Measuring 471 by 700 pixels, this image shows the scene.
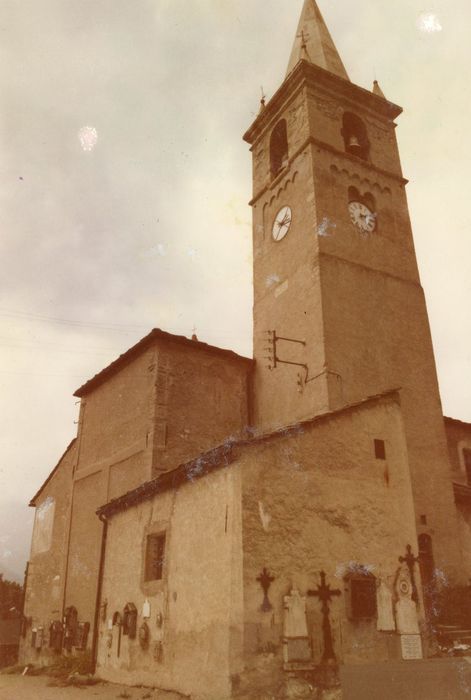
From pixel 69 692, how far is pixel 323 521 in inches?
278

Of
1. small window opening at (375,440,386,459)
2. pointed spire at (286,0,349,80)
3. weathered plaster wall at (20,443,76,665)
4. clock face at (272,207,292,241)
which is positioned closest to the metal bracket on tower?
clock face at (272,207,292,241)

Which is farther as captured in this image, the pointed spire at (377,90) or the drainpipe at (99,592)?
the pointed spire at (377,90)

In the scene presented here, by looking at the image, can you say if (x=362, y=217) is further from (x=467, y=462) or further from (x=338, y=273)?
(x=467, y=462)

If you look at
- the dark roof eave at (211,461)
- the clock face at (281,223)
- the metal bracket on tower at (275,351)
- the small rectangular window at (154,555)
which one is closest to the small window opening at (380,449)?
the dark roof eave at (211,461)

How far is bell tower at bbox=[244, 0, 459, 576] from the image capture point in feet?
56.3

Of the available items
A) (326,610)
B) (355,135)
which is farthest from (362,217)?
(326,610)

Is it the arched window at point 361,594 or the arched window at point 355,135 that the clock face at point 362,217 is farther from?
the arched window at point 361,594

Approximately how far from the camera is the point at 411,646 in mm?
11211

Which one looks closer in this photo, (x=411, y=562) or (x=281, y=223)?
(x=411, y=562)

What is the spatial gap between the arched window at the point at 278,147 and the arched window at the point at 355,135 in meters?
2.42

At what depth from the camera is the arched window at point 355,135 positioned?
22047 mm

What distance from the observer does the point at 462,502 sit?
17141mm

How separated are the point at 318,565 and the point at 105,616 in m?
6.98

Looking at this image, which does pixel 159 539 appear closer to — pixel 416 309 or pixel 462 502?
pixel 462 502
